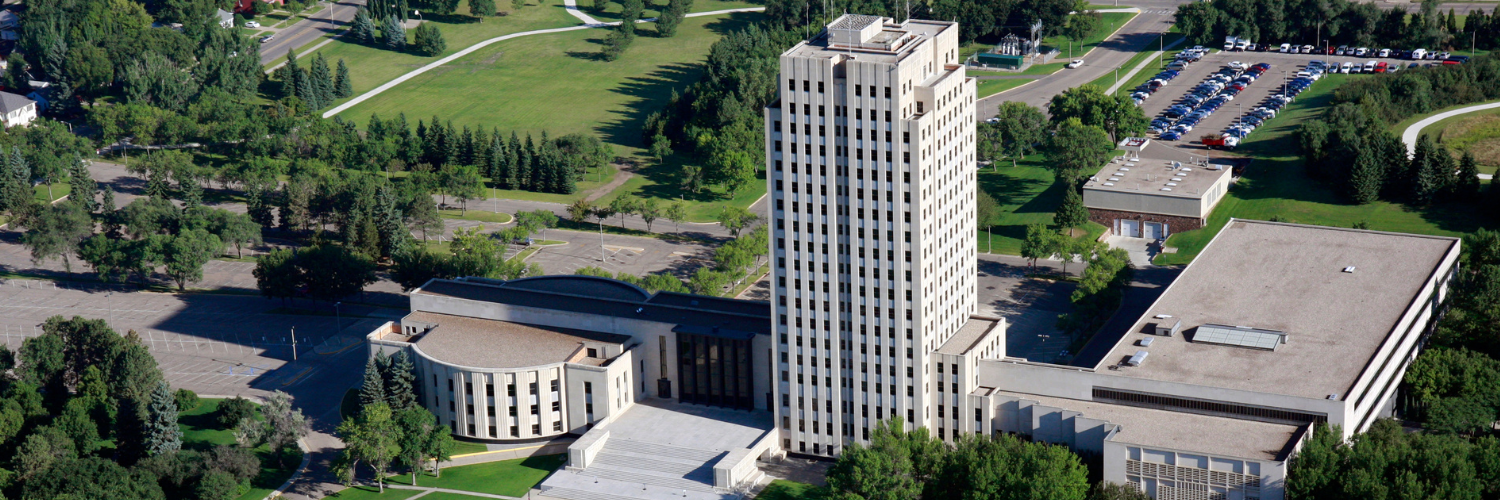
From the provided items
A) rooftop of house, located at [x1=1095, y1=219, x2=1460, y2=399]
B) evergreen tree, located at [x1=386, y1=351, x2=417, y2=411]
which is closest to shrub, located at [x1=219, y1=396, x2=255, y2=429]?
evergreen tree, located at [x1=386, y1=351, x2=417, y2=411]

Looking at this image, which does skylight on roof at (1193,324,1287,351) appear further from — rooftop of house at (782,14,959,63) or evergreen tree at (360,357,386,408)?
evergreen tree at (360,357,386,408)

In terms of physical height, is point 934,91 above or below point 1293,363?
above

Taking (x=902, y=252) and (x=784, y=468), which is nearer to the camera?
(x=902, y=252)

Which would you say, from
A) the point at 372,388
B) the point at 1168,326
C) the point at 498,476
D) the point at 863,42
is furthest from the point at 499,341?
the point at 1168,326

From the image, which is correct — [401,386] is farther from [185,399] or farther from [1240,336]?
[1240,336]

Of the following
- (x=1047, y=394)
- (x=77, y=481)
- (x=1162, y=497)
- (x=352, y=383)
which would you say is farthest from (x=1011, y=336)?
(x=77, y=481)

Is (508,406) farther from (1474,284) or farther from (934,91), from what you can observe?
(1474,284)
